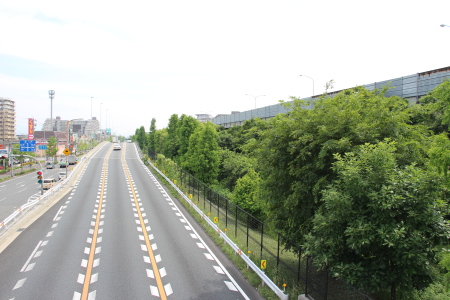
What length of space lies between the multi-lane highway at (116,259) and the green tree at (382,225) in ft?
Result: 13.8

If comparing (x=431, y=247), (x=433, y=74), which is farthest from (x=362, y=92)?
(x=433, y=74)

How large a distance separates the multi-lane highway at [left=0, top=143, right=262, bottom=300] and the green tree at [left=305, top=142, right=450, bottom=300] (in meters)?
4.21

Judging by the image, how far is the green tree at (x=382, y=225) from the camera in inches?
277

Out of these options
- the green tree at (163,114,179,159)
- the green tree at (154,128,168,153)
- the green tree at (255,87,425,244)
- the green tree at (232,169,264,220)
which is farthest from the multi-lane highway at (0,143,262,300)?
the green tree at (154,128,168,153)

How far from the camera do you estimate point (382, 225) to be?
7.10m

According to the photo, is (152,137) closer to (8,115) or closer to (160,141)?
(160,141)

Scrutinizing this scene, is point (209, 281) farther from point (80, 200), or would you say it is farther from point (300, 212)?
point (80, 200)

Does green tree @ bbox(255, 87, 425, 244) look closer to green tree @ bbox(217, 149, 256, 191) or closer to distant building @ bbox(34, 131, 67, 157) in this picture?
green tree @ bbox(217, 149, 256, 191)

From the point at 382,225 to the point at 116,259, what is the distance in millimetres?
10839

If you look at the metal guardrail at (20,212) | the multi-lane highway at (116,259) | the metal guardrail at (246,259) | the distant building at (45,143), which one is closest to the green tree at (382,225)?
the metal guardrail at (246,259)

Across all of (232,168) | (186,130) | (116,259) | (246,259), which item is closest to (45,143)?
(186,130)

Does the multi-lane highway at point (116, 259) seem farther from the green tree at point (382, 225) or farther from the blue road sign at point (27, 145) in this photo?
the blue road sign at point (27, 145)

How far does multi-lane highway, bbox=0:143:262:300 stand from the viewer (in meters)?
10.7

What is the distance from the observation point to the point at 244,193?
25609 mm
